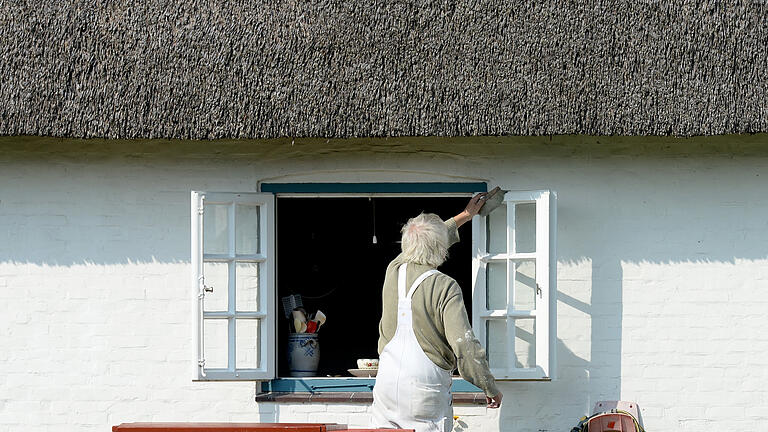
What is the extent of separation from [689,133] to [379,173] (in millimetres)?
1758

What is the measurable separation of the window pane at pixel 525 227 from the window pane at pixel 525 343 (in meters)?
0.42

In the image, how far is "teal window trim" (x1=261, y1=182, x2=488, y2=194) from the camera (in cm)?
600

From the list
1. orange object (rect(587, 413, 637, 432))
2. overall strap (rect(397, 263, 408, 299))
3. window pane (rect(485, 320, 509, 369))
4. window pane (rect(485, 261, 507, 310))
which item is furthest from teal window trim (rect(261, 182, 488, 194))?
orange object (rect(587, 413, 637, 432))

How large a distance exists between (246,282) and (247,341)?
345mm

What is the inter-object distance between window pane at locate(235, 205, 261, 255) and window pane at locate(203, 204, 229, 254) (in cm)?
10

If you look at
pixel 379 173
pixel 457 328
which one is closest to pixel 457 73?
pixel 379 173

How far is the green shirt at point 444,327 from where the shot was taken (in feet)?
15.8

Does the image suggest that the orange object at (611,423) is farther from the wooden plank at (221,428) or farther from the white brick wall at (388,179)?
the wooden plank at (221,428)

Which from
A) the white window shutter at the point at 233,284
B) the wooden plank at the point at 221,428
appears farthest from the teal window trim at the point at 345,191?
the wooden plank at the point at 221,428

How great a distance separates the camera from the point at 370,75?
18.8 ft

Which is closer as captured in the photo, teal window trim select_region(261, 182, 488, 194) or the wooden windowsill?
the wooden windowsill

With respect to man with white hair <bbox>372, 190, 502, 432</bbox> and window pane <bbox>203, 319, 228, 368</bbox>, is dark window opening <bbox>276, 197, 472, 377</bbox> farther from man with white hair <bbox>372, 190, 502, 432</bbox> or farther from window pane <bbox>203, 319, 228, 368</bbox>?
man with white hair <bbox>372, 190, 502, 432</bbox>

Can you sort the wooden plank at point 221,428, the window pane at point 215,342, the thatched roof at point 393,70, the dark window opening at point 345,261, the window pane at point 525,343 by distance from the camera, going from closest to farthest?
the wooden plank at point 221,428 < the thatched roof at point 393,70 < the window pane at point 525,343 < the window pane at point 215,342 < the dark window opening at point 345,261

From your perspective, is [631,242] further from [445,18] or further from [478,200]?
[445,18]
